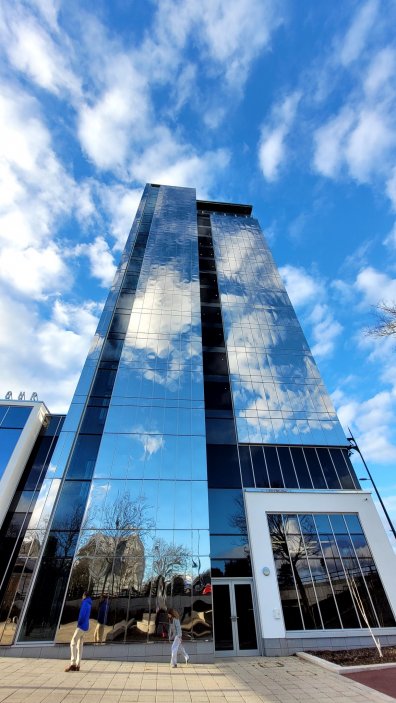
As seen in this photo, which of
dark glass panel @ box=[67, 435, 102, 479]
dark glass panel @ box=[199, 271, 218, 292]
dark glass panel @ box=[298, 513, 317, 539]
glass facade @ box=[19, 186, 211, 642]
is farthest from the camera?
dark glass panel @ box=[199, 271, 218, 292]

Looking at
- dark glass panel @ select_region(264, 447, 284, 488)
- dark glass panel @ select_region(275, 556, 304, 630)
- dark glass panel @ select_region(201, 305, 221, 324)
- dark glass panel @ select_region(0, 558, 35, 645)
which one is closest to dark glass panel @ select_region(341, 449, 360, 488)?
dark glass panel @ select_region(264, 447, 284, 488)

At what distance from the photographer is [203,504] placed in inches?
645

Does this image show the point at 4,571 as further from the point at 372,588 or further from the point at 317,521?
the point at 372,588

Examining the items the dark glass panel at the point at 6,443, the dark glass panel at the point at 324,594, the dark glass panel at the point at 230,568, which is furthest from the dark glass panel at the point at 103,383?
the dark glass panel at the point at 324,594

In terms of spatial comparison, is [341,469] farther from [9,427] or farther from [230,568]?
[9,427]

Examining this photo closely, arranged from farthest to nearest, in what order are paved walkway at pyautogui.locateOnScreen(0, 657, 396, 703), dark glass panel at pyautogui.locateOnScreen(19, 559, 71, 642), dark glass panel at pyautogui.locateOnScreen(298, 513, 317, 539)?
dark glass panel at pyautogui.locateOnScreen(298, 513, 317, 539), dark glass panel at pyautogui.locateOnScreen(19, 559, 71, 642), paved walkway at pyautogui.locateOnScreen(0, 657, 396, 703)

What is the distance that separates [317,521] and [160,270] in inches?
935

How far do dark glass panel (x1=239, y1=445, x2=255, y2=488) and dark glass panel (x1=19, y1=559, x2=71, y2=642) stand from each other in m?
9.72

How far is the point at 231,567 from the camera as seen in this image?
50.9 feet

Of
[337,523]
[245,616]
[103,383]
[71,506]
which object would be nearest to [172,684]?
[245,616]

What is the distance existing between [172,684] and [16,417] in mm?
16118

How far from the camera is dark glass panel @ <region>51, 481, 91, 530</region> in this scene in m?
15.6

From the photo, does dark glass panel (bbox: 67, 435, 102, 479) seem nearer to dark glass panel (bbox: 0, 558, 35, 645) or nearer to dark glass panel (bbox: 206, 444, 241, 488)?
dark glass panel (bbox: 0, 558, 35, 645)

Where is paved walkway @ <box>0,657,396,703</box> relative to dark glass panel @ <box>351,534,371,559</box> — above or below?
below
